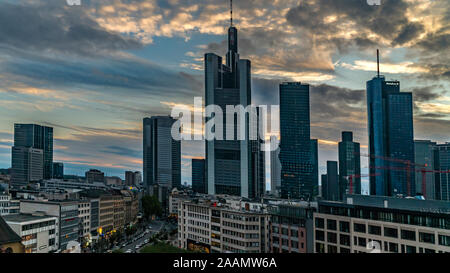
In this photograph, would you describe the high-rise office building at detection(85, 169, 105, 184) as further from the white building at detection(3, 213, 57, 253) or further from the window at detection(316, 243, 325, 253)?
the window at detection(316, 243, 325, 253)

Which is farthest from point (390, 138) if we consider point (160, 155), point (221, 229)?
point (160, 155)

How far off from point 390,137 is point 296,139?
10411 mm

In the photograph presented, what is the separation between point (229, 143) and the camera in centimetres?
4066

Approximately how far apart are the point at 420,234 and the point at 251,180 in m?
33.8

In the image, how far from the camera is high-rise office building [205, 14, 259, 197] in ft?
131

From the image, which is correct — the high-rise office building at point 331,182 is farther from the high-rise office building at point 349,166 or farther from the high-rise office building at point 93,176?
the high-rise office building at point 93,176

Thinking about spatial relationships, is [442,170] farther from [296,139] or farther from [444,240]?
[444,240]

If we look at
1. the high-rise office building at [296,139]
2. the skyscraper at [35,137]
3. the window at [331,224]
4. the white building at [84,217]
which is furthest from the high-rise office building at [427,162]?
the skyscraper at [35,137]

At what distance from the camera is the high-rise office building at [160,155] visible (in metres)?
59.3

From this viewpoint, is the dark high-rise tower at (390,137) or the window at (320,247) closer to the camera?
the window at (320,247)

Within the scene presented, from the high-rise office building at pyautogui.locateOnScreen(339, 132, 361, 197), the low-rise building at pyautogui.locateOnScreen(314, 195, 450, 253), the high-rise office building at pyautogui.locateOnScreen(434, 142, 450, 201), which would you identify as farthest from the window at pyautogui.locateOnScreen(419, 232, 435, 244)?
the high-rise office building at pyautogui.locateOnScreen(339, 132, 361, 197)

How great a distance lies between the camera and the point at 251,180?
42438mm

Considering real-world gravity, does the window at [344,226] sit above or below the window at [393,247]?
above
